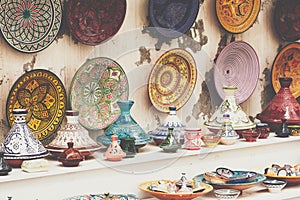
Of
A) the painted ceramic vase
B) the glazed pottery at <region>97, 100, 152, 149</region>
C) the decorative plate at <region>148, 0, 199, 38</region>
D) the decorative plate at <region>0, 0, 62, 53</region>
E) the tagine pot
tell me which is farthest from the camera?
the tagine pot

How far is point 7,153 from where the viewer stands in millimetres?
2459

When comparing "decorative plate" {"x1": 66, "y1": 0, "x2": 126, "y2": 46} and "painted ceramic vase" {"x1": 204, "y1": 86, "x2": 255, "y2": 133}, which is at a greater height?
"decorative plate" {"x1": 66, "y1": 0, "x2": 126, "y2": 46}

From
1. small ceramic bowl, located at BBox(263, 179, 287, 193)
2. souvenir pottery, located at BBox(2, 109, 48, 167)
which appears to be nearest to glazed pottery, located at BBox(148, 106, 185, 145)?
small ceramic bowl, located at BBox(263, 179, 287, 193)

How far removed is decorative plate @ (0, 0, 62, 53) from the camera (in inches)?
102

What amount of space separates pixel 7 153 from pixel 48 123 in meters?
0.31

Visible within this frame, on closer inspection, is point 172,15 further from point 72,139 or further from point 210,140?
point 72,139

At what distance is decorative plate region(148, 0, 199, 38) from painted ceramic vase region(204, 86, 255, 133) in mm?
370

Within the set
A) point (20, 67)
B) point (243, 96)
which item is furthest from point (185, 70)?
point (20, 67)

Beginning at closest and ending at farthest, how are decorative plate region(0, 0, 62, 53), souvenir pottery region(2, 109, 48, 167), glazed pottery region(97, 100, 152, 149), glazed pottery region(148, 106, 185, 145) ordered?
souvenir pottery region(2, 109, 48, 167)
decorative plate region(0, 0, 62, 53)
glazed pottery region(97, 100, 152, 149)
glazed pottery region(148, 106, 185, 145)

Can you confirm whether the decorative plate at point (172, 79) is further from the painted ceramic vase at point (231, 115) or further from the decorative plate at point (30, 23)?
the decorative plate at point (30, 23)

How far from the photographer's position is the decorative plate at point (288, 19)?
136 inches

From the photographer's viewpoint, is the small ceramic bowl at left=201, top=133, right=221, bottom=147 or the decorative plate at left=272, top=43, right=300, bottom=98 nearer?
the small ceramic bowl at left=201, top=133, right=221, bottom=147

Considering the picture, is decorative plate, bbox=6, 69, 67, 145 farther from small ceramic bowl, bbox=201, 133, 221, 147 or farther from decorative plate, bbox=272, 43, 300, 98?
decorative plate, bbox=272, 43, 300, 98

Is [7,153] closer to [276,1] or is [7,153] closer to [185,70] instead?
[185,70]
